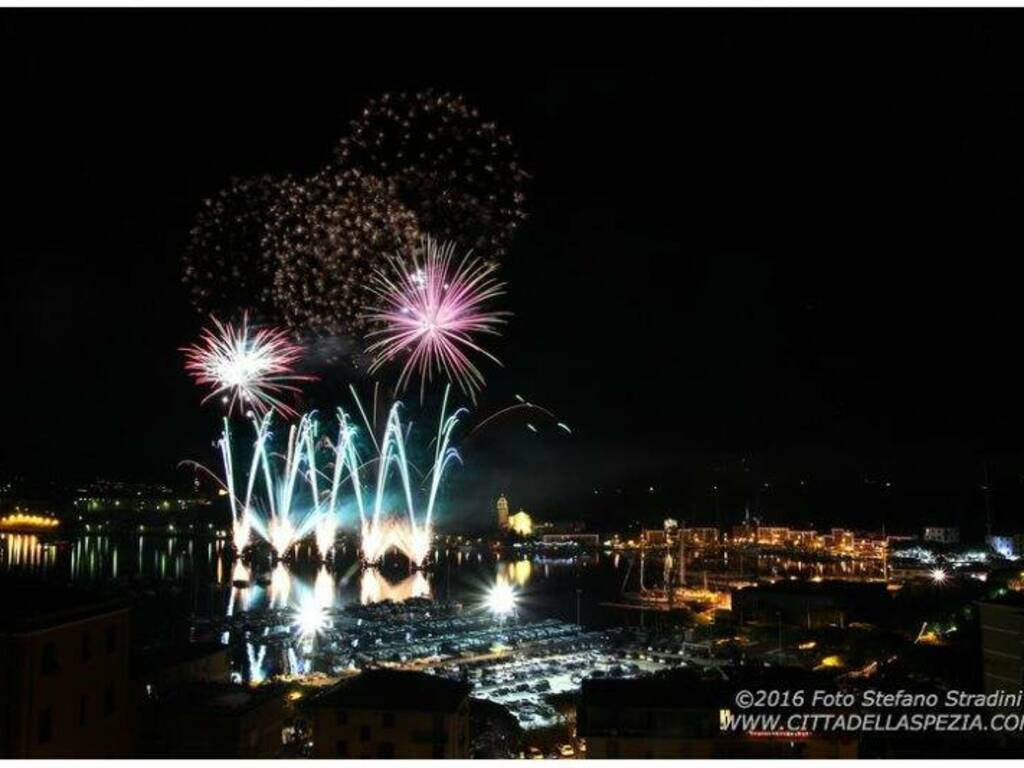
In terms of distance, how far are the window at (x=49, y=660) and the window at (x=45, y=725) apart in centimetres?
15

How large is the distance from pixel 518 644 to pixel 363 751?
688 centimetres

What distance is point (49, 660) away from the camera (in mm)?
3557

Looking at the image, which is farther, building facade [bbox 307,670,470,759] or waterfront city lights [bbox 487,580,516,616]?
waterfront city lights [bbox 487,580,516,616]

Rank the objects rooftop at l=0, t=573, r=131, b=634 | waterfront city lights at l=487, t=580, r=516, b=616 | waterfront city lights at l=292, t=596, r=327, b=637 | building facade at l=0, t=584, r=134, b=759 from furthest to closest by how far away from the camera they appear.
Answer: waterfront city lights at l=487, t=580, r=516, b=616 < waterfront city lights at l=292, t=596, r=327, b=637 < rooftop at l=0, t=573, r=131, b=634 < building facade at l=0, t=584, r=134, b=759

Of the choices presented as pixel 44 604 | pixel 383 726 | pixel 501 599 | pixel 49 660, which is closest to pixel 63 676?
pixel 49 660

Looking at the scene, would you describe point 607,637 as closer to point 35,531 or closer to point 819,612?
point 819,612

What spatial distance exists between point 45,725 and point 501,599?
15762 millimetres

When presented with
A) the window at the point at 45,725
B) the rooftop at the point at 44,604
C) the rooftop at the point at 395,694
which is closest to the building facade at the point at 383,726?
the rooftop at the point at 395,694

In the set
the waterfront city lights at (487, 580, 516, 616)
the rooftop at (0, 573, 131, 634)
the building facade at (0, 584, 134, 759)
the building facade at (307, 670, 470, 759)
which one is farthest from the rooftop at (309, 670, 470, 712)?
the waterfront city lights at (487, 580, 516, 616)

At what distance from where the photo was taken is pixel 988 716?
4797mm

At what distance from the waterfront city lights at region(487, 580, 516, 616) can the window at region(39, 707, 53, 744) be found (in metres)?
12.0

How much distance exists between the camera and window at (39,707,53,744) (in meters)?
3.48

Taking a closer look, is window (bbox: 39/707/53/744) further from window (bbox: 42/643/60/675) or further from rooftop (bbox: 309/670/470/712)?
rooftop (bbox: 309/670/470/712)

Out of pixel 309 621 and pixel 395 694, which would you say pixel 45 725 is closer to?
pixel 395 694
